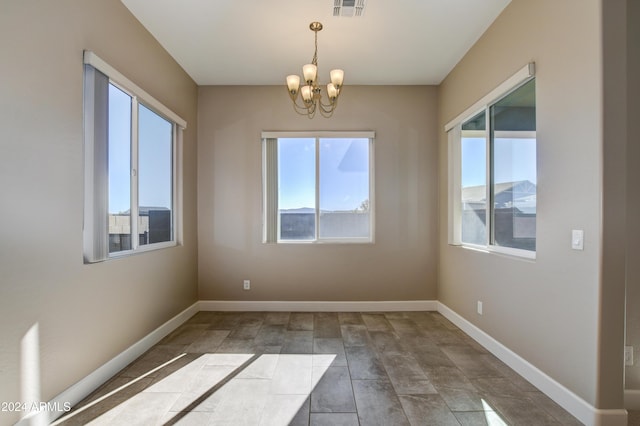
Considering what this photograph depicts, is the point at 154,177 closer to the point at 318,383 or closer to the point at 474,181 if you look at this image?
the point at 318,383

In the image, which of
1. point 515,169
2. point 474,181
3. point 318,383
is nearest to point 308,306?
point 318,383

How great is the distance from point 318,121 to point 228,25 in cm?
167

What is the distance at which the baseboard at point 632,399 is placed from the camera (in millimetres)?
2117

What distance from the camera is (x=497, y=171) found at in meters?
3.14

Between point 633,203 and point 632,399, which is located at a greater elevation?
point 633,203

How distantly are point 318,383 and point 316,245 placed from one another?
6.97ft

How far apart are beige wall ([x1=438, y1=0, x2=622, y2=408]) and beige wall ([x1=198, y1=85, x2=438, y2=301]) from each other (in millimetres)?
1431

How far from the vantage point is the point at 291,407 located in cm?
220

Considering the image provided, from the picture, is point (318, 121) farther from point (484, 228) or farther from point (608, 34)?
point (608, 34)

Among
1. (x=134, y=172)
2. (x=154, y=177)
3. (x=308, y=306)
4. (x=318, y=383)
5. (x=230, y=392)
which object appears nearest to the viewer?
(x=230, y=392)

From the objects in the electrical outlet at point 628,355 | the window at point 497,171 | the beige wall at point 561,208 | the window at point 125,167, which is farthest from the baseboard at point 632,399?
the window at point 125,167

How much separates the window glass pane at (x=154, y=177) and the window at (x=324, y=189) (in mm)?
1368

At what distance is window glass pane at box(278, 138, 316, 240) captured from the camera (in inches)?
178

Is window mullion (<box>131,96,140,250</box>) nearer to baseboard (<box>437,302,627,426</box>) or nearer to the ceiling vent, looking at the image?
the ceiling vent
